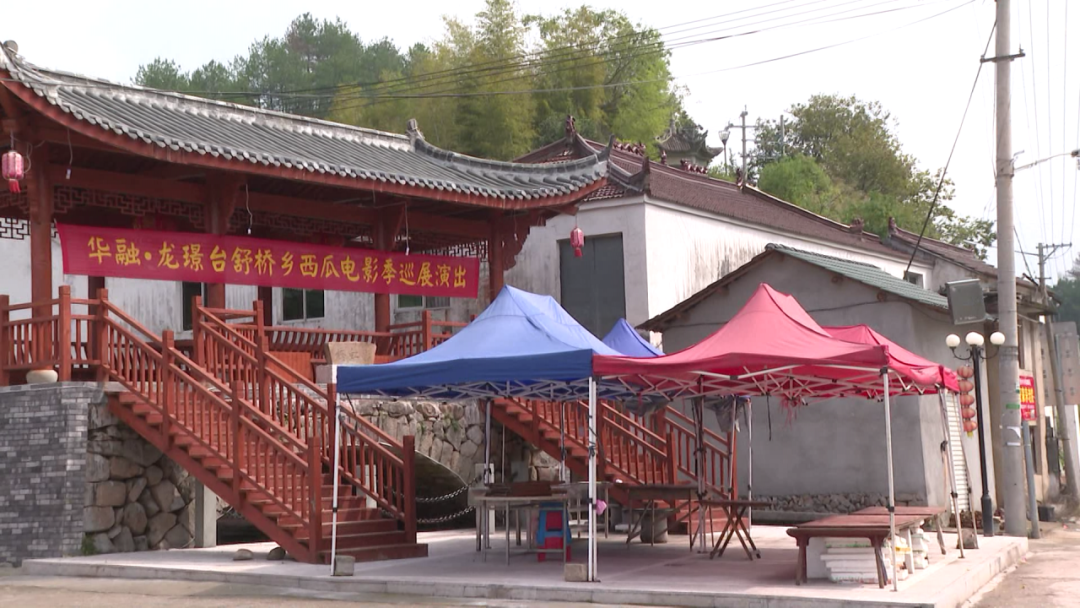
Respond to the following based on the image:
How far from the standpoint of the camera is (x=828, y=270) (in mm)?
18969

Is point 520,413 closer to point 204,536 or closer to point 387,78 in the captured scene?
point 204,536

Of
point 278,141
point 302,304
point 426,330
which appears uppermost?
point 278,141

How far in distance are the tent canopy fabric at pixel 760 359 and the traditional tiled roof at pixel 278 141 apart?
5.80 meters

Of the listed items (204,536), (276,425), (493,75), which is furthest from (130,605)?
(493,75)

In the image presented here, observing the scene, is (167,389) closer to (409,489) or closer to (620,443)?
(409,489)

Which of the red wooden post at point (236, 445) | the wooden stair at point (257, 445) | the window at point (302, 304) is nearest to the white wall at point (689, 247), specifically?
the window at point (302, 304)

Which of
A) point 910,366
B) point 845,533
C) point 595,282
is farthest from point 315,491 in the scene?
point 595,282

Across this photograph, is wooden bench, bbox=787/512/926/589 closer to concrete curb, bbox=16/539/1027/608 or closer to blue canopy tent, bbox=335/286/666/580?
concrete curb, bbox=16/539/1027/608

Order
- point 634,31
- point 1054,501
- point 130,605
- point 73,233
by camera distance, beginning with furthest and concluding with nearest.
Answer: point 634,31 < point 1054,501 < point 73,233 < point 130,605

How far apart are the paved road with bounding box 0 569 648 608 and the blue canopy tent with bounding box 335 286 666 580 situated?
1651 millimetres

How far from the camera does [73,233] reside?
1380 cm

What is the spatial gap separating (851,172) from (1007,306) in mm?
34773

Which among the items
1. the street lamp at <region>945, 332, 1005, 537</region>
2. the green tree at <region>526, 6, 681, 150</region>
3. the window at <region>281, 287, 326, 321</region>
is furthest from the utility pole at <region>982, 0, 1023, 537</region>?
the green tree at <region>526, 6, 681, 150</region>

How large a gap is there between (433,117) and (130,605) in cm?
3131
